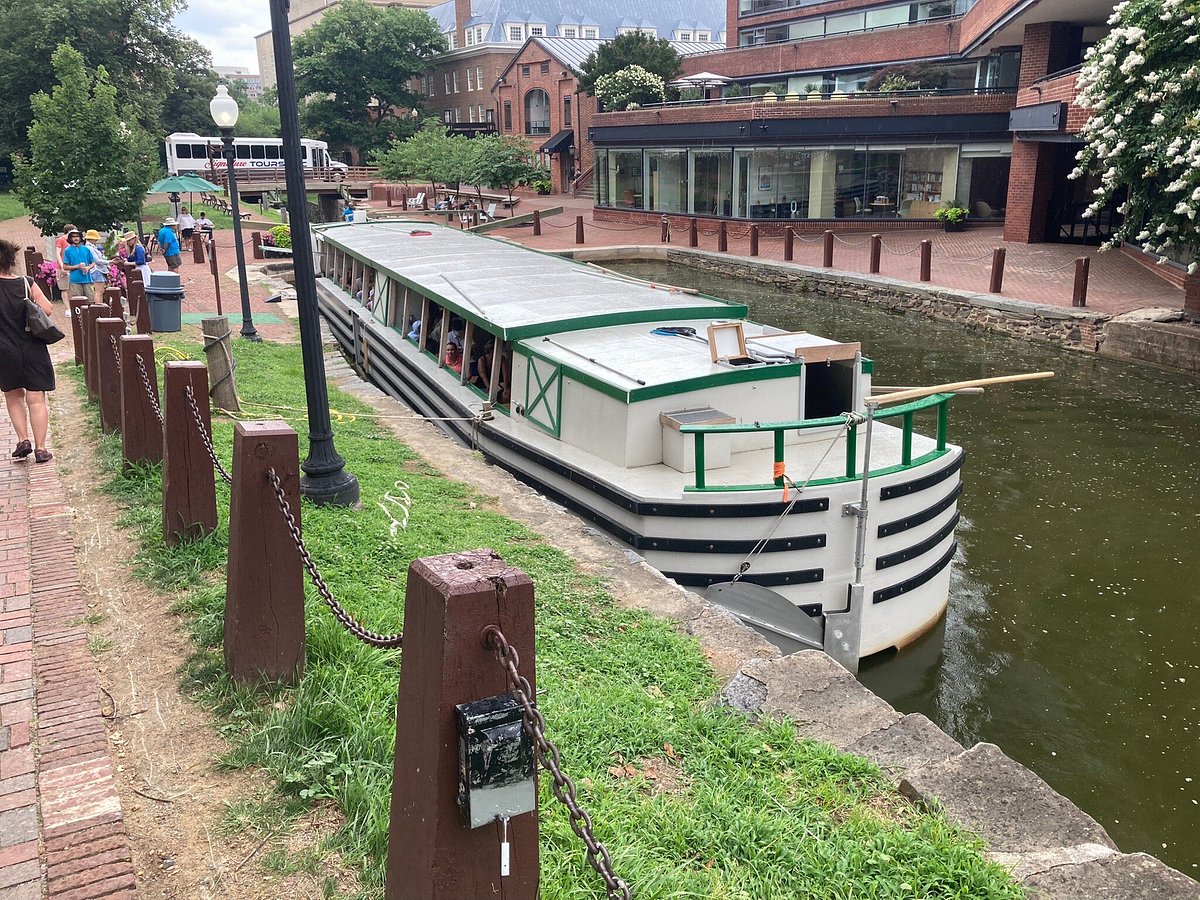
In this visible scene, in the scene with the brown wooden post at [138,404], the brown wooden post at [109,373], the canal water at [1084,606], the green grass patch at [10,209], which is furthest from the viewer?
the green grass patch at [10,209]

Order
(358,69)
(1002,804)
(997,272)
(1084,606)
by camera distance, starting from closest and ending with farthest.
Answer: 1. (1002,804)
2. (1084,606)
3. (997,272)
4. (358,69)

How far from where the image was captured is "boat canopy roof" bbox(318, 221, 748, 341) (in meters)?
10.1

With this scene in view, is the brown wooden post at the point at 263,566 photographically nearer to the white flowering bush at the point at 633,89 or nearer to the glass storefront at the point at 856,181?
the glass storefront at the point at 856,181

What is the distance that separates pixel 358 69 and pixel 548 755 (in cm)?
7004

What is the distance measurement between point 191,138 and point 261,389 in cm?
4952

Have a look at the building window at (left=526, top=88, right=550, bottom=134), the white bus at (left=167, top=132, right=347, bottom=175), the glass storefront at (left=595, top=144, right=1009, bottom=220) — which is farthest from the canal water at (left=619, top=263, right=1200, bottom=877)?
the building window at (left=526, top=88, right=550, bottom=134)

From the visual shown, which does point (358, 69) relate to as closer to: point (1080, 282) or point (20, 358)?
point (1080, 282)

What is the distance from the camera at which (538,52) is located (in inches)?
2291

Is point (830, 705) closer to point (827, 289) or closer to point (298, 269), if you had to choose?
point (298, 269)

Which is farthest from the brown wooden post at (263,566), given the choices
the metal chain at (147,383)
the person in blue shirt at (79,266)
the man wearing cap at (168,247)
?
the man wearing cap at (168,247)

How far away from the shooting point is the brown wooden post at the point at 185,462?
16.9ft

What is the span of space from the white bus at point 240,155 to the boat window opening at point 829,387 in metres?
48.1

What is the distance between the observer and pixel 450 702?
236 centimetres

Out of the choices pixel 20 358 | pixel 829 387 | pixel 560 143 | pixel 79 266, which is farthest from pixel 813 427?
pixel 560 143
